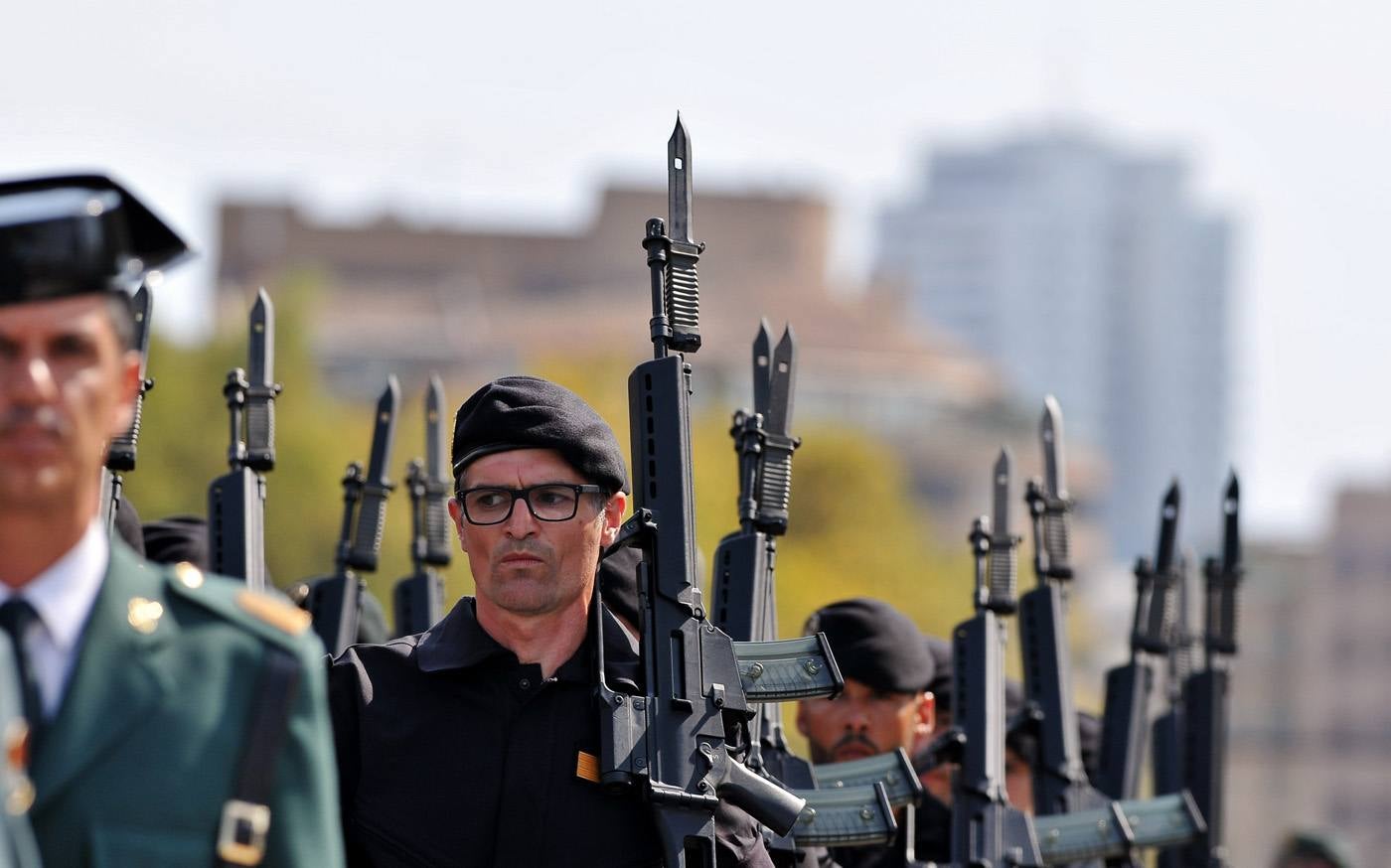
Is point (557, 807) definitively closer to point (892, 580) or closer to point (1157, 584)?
point (1157, 584)

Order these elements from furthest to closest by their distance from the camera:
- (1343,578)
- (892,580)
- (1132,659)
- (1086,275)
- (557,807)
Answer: (1086,275) < (1343,578) < (892,580) < (1132,659) < (557,807)

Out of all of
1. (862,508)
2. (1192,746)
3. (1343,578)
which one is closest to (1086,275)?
(1343,578)

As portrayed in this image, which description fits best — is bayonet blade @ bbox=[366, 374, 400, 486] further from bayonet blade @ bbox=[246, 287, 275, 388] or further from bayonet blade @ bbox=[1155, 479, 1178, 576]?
bayonet blade @ bbox=[1155, 479, 1178, 576]

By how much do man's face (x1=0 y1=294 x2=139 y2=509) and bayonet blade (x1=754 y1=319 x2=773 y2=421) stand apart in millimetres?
4117

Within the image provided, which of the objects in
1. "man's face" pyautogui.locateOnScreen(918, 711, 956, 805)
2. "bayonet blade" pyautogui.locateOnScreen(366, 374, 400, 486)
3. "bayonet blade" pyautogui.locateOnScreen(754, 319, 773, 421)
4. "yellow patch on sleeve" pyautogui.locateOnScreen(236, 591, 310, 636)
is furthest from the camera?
"man's face" pyautogui.locateOnScreen(918, 711, 956, 805)

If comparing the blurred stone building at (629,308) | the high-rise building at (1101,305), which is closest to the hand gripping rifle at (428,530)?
the blurred stone building at (629,308)

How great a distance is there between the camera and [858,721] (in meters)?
8.36

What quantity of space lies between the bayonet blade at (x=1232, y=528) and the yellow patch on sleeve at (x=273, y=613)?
739 cm

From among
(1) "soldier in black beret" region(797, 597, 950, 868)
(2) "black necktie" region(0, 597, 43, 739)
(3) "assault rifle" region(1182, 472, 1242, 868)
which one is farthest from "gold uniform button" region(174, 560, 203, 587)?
(3) "assault rifle" region(1182, 472, 1242, 868)

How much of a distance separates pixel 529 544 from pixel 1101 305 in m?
185

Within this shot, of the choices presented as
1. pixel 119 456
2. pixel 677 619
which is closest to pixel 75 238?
pixel 677 619

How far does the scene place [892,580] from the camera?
4891 cm

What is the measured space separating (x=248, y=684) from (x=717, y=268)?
322 ft

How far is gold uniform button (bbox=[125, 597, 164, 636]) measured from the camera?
12.1 feet
